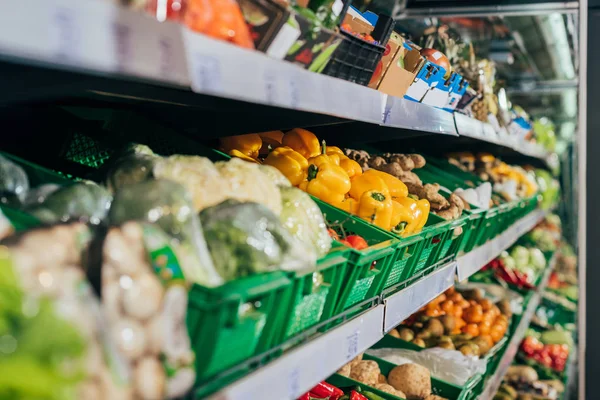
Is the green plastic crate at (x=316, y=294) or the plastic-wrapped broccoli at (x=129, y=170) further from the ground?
the plastic-wrapped broccoli at (x=129, y=170)

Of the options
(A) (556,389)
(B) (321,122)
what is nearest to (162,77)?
(B) (321,122)

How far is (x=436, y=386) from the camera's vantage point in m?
2.44

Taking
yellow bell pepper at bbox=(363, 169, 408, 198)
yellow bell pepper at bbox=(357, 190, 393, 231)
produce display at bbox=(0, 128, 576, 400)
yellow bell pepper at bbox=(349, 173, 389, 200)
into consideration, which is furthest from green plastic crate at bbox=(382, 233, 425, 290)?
yellow bell pepper at bbox=(363, 169, 408, 198)

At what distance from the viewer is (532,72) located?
20.7 feet

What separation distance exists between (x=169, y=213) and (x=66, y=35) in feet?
1.31

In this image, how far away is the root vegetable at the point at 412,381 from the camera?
2299 millimetres

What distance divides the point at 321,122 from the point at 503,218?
1.63 metres

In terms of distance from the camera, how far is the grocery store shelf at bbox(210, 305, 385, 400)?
968 millimetres

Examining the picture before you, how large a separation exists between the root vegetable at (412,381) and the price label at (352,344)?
3.37 ft

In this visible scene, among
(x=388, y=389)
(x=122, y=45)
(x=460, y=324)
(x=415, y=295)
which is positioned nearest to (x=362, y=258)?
(x=415, y=295)

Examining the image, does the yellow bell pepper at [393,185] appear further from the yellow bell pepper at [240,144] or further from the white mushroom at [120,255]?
the white mushroom at [120,255]

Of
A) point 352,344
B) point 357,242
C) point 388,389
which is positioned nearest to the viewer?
point 352,344

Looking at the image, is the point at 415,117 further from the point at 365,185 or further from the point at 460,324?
the point at 460,324

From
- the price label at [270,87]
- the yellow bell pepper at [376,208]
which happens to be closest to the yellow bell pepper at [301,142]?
the yellow bell pepper at [376,208]
